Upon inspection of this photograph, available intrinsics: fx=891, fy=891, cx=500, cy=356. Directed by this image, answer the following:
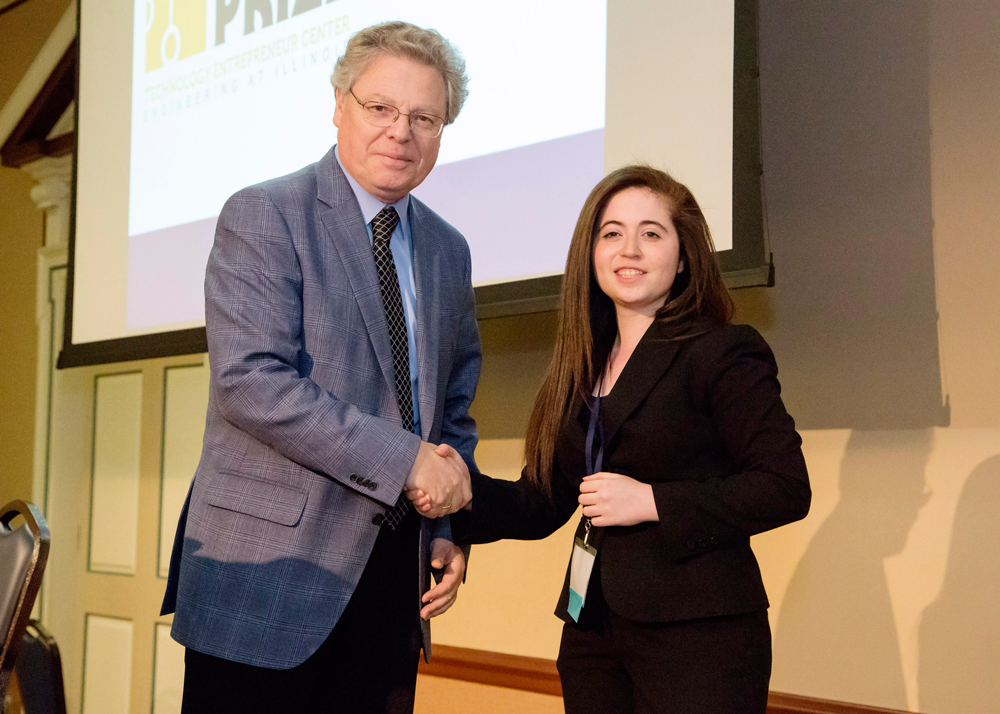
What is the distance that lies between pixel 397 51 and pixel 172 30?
2279 millimetres

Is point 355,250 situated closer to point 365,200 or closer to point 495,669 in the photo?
point 365,200

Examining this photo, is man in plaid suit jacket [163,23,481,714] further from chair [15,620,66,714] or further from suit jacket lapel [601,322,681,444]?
chair [15,620,66,714]

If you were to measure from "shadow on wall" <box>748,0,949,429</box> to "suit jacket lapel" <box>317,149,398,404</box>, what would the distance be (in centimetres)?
128

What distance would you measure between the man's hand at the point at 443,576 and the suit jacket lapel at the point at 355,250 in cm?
29

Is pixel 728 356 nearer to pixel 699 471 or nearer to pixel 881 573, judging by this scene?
pixel 699 471

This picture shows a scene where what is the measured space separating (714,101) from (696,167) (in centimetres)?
16

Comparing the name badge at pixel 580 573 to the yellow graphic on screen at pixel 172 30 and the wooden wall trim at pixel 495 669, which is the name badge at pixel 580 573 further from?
the yellow graphic on screen at pixel 172 30

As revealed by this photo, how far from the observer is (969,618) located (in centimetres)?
208

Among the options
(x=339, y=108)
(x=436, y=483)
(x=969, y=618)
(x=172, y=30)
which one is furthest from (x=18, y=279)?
(x=969, y=618)

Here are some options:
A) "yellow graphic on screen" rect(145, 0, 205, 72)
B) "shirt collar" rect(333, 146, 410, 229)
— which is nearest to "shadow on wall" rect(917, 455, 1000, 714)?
"shirt collar" rect(333, 146, 410, 229)

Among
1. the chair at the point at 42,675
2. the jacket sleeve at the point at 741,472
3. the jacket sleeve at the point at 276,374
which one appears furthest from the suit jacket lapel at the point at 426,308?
the chair at the point at 42,675

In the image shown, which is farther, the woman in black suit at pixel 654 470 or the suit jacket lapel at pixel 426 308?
the suit jacket lapel at pixel 426 308

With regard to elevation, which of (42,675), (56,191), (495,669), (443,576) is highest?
(56,191)

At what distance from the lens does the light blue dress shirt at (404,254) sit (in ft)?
5.16
